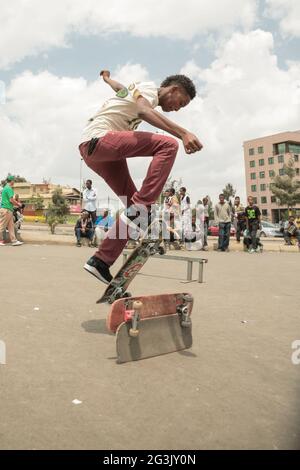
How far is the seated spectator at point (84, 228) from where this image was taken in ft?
40.4

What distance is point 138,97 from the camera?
302 cm

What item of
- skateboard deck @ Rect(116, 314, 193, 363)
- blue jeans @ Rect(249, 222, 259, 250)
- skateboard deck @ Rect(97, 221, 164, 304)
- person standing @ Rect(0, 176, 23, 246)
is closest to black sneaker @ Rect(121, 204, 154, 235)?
skateboard deck @ Rect(97, 221, 164, 304)

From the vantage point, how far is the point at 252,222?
12.9 m

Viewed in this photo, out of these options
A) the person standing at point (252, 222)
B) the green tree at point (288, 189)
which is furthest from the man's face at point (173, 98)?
the green tree at point (288, 189)

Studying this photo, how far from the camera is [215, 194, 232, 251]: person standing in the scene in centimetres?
1263

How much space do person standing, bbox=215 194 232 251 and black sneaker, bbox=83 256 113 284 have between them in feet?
32.2

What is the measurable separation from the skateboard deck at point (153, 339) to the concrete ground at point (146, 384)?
0.24 feet

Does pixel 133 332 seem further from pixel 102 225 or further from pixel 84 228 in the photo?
pixel 102 225

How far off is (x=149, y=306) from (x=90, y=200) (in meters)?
11.1

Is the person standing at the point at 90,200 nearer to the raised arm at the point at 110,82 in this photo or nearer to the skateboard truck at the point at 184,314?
the raised arm at the point at 110,82

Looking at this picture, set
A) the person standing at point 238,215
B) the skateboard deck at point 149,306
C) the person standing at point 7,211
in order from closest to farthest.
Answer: the skateboard deck at point 149,306, the person standing at point 7,211, the person standing at point 238,215

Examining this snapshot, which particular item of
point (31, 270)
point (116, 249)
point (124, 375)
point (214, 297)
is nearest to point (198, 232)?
point (31, 270)

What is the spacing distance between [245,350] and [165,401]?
0.94m

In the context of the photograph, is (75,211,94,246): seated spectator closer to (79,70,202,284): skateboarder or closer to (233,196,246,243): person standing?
(233,196,246,243): person standing
